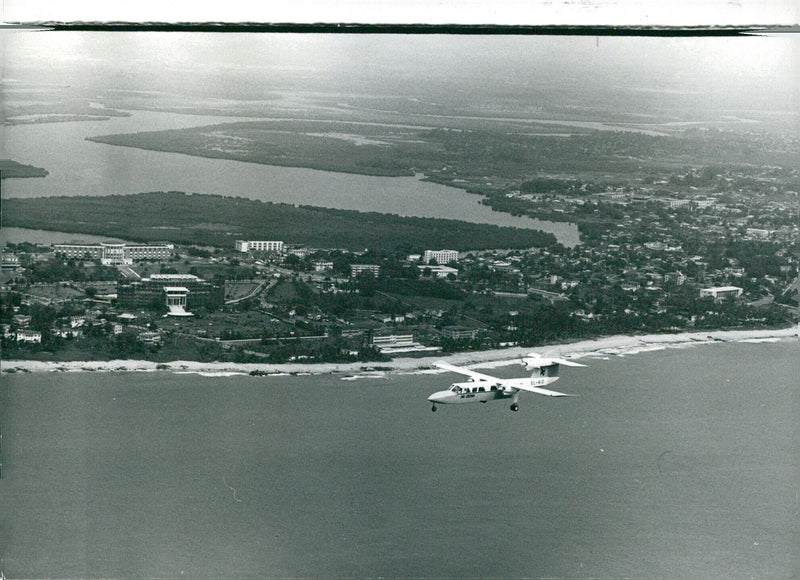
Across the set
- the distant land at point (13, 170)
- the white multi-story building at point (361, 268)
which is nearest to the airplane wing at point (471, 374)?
the white multi-story building at point (361, 268)

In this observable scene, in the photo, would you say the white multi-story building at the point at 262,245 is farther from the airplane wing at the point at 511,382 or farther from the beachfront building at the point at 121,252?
the airplane wing at the point at 511,382

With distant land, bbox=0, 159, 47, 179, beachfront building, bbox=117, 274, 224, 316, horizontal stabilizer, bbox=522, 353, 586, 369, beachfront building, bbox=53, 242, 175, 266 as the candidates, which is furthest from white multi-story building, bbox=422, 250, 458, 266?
distant land, bbox=0, 159, 47, 179

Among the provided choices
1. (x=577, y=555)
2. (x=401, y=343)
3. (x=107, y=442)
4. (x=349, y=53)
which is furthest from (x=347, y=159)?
(x=577, y=555)

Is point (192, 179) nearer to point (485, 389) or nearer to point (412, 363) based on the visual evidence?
point (412, 363)

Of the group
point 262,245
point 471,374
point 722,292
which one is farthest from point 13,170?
point 722,292

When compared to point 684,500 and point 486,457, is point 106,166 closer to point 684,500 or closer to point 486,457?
point 486,457

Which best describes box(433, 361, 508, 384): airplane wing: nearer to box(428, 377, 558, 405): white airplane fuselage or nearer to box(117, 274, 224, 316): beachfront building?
box(428, 377, 558, 405): white airplane fuselage
